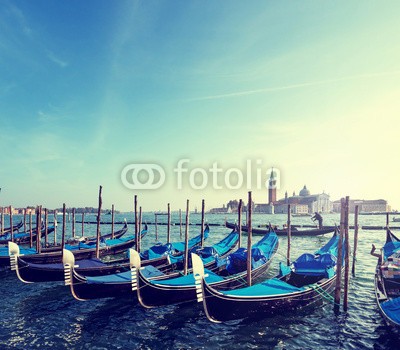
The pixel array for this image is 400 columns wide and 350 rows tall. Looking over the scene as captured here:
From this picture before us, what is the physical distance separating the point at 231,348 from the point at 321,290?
4.57 m

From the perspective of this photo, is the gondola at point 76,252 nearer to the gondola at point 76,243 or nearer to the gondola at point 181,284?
the gondola at point 76,243

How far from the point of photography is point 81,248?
20297mm

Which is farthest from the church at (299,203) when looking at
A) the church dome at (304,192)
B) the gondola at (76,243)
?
the gondola at (76,243)

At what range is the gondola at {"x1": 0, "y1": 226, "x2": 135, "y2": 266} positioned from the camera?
16.8m

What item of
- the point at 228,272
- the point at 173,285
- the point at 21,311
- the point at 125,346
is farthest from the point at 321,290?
the point at 21,311

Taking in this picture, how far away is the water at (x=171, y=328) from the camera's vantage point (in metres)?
8.09

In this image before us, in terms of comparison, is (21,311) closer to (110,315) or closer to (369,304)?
(110,315)

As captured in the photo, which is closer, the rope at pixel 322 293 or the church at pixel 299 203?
the rope at pixel 322 293

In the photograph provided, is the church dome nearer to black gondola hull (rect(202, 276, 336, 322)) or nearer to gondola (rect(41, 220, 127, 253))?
gondola (rect(41, 220, 127, 253))

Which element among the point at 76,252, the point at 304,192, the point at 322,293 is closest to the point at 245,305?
the point at 322,293

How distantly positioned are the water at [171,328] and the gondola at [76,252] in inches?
155

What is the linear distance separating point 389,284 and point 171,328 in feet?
27.9

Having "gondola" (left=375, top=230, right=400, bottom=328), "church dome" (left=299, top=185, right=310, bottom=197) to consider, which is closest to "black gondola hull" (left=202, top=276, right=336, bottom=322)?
"gondola" (left=375, top=230, right=400, bottom=328)

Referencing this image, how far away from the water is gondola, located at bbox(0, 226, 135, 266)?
12.9 ft
